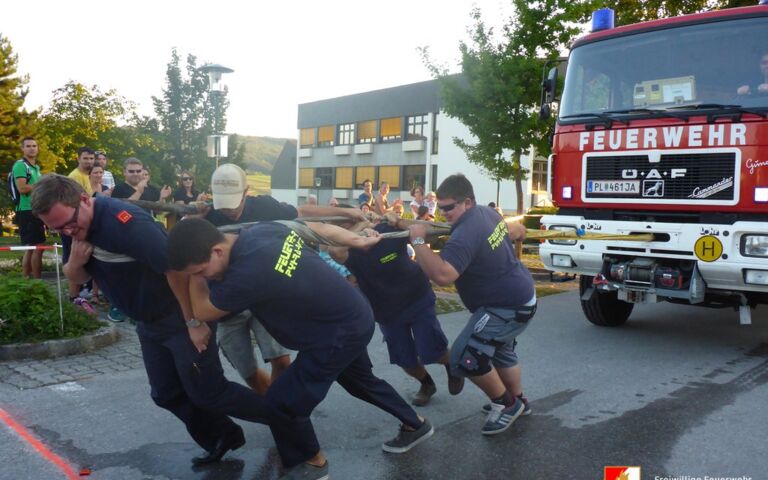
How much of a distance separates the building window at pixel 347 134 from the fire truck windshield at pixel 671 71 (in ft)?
148

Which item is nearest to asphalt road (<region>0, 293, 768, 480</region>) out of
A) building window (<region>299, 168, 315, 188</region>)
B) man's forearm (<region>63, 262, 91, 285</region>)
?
man's forearm (<region>63, 262, 91, 285</region>)

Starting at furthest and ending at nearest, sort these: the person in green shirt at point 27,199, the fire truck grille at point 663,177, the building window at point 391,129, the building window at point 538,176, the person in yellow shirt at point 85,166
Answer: the building window at point 391,129 → the building window at point 538,176 → the person in green shirt at point 27,199 → the person in yellow shirt at point 85,166 → the fire truck grille at point 663,177

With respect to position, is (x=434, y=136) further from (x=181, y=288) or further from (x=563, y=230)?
(x=181, y=288)

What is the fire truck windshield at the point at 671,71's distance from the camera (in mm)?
5809

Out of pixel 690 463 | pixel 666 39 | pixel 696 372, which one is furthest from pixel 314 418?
pixel 666 39

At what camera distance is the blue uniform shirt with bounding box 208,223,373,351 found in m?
3.00

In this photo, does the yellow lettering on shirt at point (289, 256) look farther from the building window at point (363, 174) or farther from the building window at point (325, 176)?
the building window at point (325, 176)

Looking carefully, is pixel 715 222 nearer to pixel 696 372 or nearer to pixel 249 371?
pixel 696 372

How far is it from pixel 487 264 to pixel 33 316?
4213mm

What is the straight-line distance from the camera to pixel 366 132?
164 ft

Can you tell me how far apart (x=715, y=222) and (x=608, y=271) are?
1.07 metres

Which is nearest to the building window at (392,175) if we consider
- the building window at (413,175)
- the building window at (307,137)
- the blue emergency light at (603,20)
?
the building window at (413,175)

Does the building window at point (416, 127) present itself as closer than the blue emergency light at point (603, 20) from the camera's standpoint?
No

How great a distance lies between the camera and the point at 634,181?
20.9 feet
